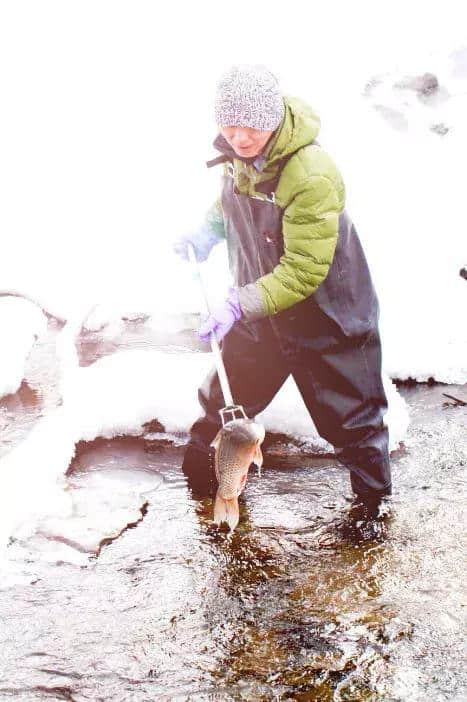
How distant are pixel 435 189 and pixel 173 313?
4.65 meters

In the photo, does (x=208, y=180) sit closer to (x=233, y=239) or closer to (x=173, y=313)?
(x=173, y=313)

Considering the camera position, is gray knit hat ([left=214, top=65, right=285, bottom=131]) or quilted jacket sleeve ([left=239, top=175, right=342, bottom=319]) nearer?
gray knit hat ([left=214, top=65, right=285, bottom=131])

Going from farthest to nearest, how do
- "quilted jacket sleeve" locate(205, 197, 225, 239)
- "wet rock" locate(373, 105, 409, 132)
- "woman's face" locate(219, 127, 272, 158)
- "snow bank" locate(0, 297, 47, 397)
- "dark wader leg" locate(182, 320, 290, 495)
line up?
1. "wet rock" locate(373, 105, 409, 132)
2. "snow bank" locate(0, 297, 47, 397)
3. "quilted jacket sleeve" locate(205, 197, 225, 239)
4. "dark wader leg" locate(182, 320, 290, 495)
5. "woman's face" locate(219, 127, 272, 158)

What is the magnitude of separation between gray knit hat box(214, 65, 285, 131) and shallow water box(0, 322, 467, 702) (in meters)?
2.06

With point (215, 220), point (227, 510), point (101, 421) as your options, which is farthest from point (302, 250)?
point (101, 421)

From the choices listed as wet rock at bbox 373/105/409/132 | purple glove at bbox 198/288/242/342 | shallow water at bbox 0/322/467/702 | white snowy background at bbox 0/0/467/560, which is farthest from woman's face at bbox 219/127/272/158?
wet rock at bbox 373/105/409/132

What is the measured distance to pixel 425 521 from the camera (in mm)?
3883

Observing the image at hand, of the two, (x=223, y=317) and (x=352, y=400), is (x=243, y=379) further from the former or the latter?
(x=223, y=317)

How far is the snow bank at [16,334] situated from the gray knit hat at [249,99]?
3206mm

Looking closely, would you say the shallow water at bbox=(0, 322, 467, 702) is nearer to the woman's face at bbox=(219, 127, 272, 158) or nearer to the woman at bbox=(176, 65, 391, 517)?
the woman at bbox=(176, 65, 391, 517)

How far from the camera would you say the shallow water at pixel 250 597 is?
9.21ft

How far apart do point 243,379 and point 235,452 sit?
926 mm

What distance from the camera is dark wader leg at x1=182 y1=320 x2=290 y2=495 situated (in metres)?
3.78

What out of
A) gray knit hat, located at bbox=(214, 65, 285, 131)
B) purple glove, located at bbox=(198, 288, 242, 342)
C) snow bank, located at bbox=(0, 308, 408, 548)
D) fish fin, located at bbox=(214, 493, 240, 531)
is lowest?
snow bank, located at bbox=(0, 308, 408, 548)
